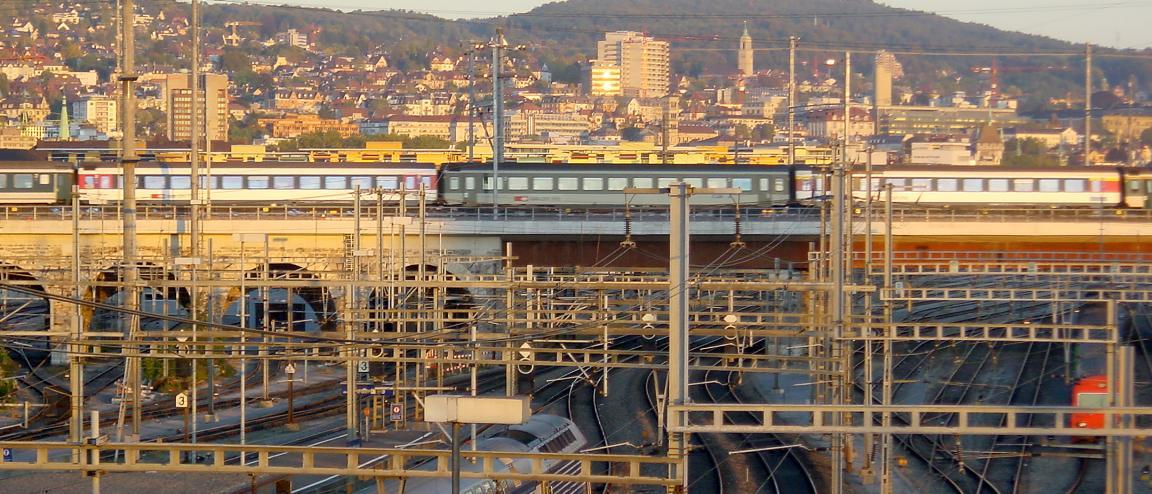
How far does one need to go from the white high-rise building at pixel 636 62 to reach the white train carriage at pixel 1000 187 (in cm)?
15404

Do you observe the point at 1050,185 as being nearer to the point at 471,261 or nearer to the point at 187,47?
the point at 471,261

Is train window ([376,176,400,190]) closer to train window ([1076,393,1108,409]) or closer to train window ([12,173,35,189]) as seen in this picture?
train window ([12,173,35,189])

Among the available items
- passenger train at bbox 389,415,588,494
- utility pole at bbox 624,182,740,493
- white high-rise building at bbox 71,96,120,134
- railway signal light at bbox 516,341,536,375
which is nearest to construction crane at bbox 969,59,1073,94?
white high-rise building at bbox 71,96,120,134

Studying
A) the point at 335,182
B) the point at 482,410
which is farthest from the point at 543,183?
the point at 482,410

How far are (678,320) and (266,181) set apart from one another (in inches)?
1171

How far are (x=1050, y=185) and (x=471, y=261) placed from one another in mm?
18715

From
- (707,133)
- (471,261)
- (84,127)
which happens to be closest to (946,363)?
(471,261)

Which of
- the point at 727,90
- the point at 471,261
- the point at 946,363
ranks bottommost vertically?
A: the point at 946,363

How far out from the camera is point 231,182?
129ft

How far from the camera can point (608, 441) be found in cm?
2073

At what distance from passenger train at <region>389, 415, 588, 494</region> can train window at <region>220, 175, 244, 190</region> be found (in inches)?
949

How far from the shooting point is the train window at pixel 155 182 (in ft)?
126

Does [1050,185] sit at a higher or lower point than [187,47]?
lower

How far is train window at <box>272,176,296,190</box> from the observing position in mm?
38844
